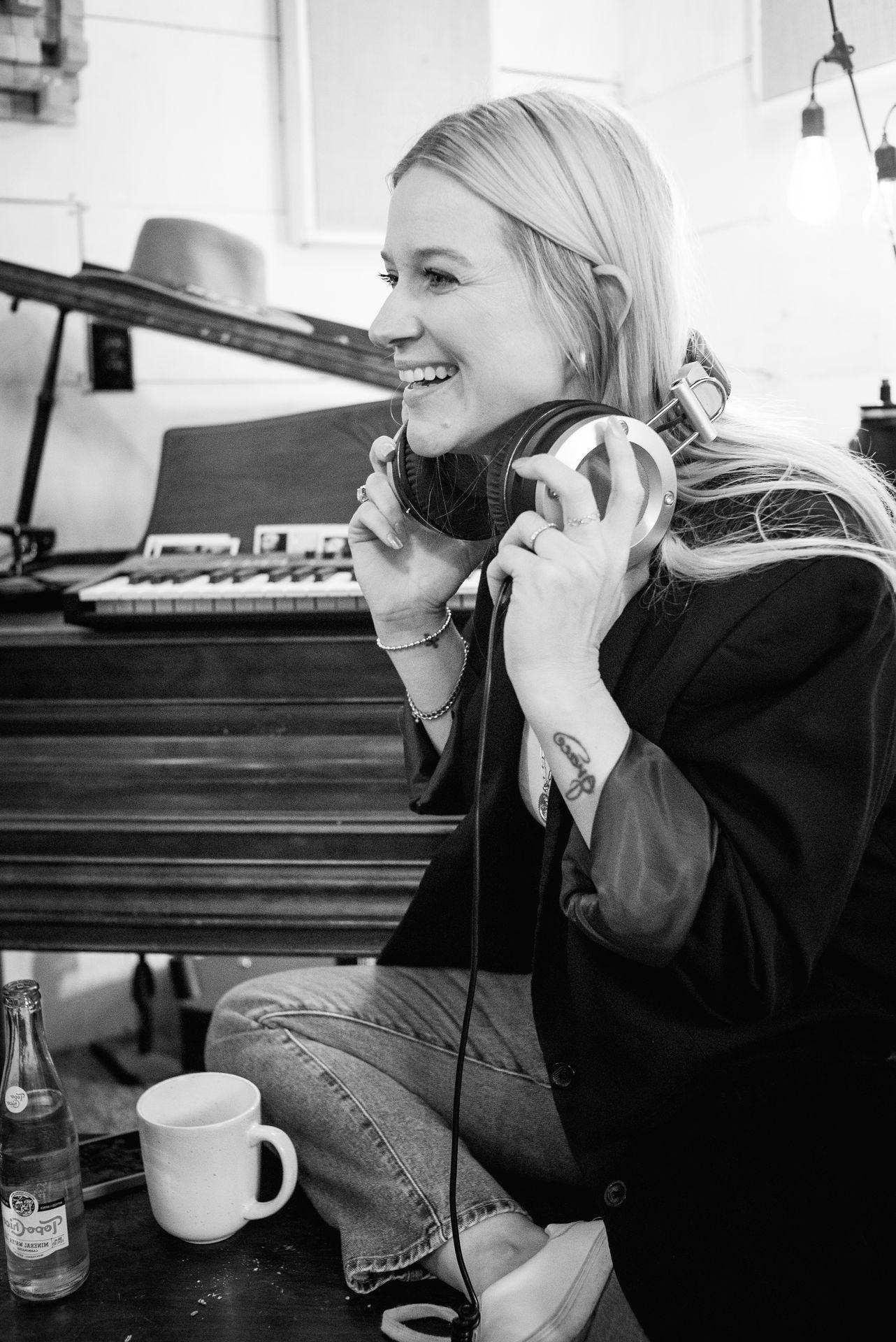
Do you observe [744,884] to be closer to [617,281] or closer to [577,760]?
[577,760]

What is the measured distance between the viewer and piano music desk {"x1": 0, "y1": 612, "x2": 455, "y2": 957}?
148cm

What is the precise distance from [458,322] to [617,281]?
14cm

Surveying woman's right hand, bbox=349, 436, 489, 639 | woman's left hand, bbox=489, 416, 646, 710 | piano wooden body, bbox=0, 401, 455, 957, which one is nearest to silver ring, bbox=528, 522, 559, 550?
woman's left hand, bbox=489, 416, 646, 710

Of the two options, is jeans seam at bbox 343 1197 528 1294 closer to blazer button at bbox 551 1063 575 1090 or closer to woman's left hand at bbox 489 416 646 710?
blazer button at bbox 551 1063 575 1090

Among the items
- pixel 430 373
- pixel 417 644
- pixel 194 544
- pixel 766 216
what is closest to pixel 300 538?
pixel 194 544

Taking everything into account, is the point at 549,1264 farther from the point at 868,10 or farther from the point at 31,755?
the point at 868,10

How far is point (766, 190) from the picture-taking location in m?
2.49

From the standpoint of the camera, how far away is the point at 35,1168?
1.09 m

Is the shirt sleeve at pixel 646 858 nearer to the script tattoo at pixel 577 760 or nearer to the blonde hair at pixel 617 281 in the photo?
the script tattoo at pixel 577 760

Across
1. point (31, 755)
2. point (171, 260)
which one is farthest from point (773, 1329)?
point (171, 260)

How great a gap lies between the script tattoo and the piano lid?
3.13 feet

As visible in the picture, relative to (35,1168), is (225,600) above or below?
above

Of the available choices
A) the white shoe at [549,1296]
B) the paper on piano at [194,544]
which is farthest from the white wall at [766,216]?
the white shoe at [549,1296]

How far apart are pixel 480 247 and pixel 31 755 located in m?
0.86
